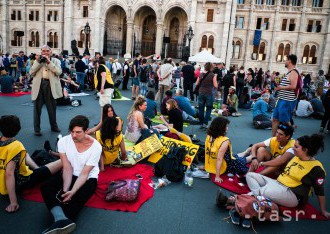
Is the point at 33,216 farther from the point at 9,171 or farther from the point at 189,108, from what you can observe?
the point at 189,108

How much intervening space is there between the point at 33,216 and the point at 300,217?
12.6 feet

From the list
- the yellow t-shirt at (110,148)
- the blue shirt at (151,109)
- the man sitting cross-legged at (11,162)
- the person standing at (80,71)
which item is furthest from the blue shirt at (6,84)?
the man sitting cross-legged at (11,162)

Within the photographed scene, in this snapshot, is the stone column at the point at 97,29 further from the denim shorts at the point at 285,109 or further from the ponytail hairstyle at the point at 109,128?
the ponytail hairstyle at the point at 109,128

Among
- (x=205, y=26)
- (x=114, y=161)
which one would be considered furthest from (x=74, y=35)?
(x=114, y=161)

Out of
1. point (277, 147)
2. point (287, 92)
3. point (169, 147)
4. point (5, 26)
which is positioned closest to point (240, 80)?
point (287, 92)

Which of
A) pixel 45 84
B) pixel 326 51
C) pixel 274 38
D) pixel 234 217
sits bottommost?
pixel 234 217

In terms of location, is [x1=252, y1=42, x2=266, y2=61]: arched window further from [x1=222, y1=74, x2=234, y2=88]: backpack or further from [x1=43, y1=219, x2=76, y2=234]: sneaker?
[x1=43, y1=219, x2=76, y2=234]: sneaker

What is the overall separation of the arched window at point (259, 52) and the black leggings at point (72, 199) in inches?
1314

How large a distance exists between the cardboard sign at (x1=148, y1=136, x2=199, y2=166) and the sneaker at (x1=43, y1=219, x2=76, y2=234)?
274cm

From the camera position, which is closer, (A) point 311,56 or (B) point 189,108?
(B) point 189,108

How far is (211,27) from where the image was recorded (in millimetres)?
30234

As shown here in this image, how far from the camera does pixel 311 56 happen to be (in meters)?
32.0

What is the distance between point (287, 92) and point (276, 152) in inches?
78.9

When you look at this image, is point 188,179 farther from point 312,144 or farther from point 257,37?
point 257,37
